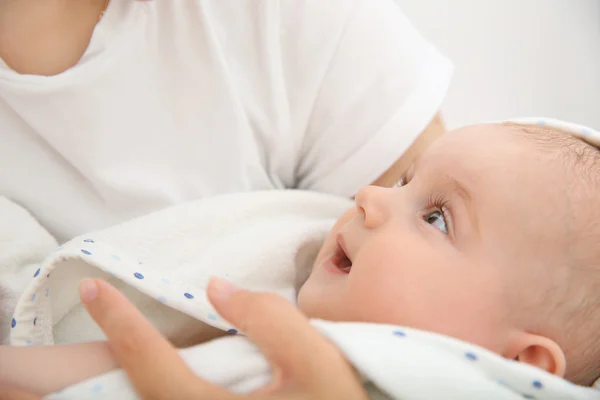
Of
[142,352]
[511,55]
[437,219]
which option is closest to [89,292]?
[142,352]

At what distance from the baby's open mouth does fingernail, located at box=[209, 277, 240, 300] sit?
6.6 inches

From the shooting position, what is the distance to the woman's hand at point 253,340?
449 millimetres

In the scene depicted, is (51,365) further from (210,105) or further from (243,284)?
(210,105)

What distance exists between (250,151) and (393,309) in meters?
0.33

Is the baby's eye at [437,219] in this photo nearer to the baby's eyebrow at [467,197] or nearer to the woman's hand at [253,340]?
the baby's eyebrow at [467,197]

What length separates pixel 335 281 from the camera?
611 mm

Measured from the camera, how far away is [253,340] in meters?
0.51

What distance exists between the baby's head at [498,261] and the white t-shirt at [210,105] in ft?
0.67

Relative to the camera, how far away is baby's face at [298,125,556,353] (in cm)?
56

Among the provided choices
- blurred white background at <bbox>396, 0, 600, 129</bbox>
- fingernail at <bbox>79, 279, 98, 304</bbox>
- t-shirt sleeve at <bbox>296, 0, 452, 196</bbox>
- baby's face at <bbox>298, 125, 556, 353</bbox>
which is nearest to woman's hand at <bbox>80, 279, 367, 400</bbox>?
fingernail at <bbox>79, 279, 98, 304</bbox>

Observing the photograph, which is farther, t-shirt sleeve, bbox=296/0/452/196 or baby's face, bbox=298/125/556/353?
t-shirt sleeve, bbox=296/0/452/196

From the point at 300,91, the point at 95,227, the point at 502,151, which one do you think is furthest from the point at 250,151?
the point at 502,151

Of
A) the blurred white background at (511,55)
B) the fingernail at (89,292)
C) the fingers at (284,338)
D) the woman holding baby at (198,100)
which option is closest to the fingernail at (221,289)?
the fingers at (284,338)

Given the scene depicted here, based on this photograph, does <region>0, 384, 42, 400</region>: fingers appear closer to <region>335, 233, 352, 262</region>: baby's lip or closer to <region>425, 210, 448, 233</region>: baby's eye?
<region>335, 233, 352, 262</region>: baby's lip
